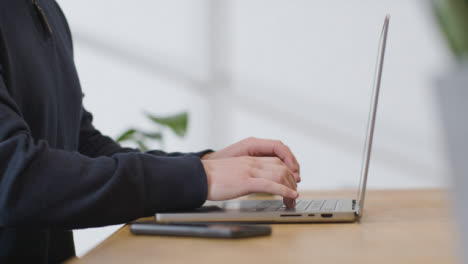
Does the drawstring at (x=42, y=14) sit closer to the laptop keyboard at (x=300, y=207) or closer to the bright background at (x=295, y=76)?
the laptop keyboard at (x=300, y=207)

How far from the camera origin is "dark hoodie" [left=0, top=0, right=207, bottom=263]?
62 centimetres

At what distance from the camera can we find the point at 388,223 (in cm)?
71

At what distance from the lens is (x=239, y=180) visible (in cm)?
72

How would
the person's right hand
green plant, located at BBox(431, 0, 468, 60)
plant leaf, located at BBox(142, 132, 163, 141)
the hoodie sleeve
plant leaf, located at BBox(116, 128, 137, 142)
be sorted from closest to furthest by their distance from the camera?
1. green plant, located at BBox(431, 0, 468, 60)
2. the hoodie sleeve
3. the person's right hand
4. plant leaf, located at BBox(116, 128, 137, 142)
5. plant leaf, located at BBox(142, 132, 163, 141)

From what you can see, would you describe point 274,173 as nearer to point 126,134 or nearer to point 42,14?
point 42,14

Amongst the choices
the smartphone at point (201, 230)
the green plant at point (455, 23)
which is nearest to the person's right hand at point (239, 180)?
the smartphone at point (201, 230)

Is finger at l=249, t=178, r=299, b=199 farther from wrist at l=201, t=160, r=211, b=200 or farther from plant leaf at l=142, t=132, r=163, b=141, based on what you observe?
plant leaf at l=142, t=132, r=163, b=141

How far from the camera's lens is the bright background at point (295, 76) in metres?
3.28

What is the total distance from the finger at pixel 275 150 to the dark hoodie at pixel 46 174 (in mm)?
284

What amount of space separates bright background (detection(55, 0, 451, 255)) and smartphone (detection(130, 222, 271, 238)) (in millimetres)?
2563

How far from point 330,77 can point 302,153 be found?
593 mm

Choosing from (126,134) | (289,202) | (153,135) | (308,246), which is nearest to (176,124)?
(153,135)

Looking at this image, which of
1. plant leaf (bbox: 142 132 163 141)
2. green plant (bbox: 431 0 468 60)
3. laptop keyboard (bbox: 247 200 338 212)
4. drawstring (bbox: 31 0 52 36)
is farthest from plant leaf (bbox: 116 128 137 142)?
green plant (bbox: 431 0 468 60)

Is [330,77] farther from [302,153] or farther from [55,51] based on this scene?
[55,51]
